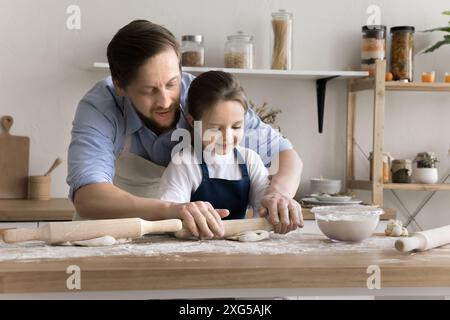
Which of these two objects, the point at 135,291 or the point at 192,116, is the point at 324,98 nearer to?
the point at 192,116

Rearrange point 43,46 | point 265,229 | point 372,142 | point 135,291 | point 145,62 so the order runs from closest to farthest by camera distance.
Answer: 1. point 135,291
2. point 265,229
3. point 145,62
4. point 43,46
5. point 372,142

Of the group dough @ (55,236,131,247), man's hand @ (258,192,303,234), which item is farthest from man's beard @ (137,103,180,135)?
dough @ (55,236,131,247)

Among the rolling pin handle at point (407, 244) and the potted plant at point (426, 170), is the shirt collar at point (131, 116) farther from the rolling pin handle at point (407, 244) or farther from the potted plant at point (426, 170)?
the potted plant at point (426, 170)

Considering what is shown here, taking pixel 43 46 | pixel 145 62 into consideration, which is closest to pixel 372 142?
pixel 43 46

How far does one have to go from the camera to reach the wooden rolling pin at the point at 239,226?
1231 mm

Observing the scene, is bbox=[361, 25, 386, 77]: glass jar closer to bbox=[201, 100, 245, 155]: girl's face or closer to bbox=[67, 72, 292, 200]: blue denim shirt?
bbox=[67, 72, 292, 200]: blue denim shirt

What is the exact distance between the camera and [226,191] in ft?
5.26

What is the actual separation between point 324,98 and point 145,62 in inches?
67.3

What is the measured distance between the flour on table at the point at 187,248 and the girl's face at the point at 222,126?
336mm

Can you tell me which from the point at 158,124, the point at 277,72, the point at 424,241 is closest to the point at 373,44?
the point at 277,72

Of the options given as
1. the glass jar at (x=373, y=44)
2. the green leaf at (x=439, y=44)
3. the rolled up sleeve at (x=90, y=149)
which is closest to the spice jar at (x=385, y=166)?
the glass jar at (x=373, y=44)

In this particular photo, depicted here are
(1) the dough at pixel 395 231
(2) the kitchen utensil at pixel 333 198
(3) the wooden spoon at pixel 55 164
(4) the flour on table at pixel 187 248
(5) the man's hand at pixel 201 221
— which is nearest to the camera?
(4) the flour on table at pixel 187 248

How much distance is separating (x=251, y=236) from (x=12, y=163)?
73.3 inches

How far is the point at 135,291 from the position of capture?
0.92m
